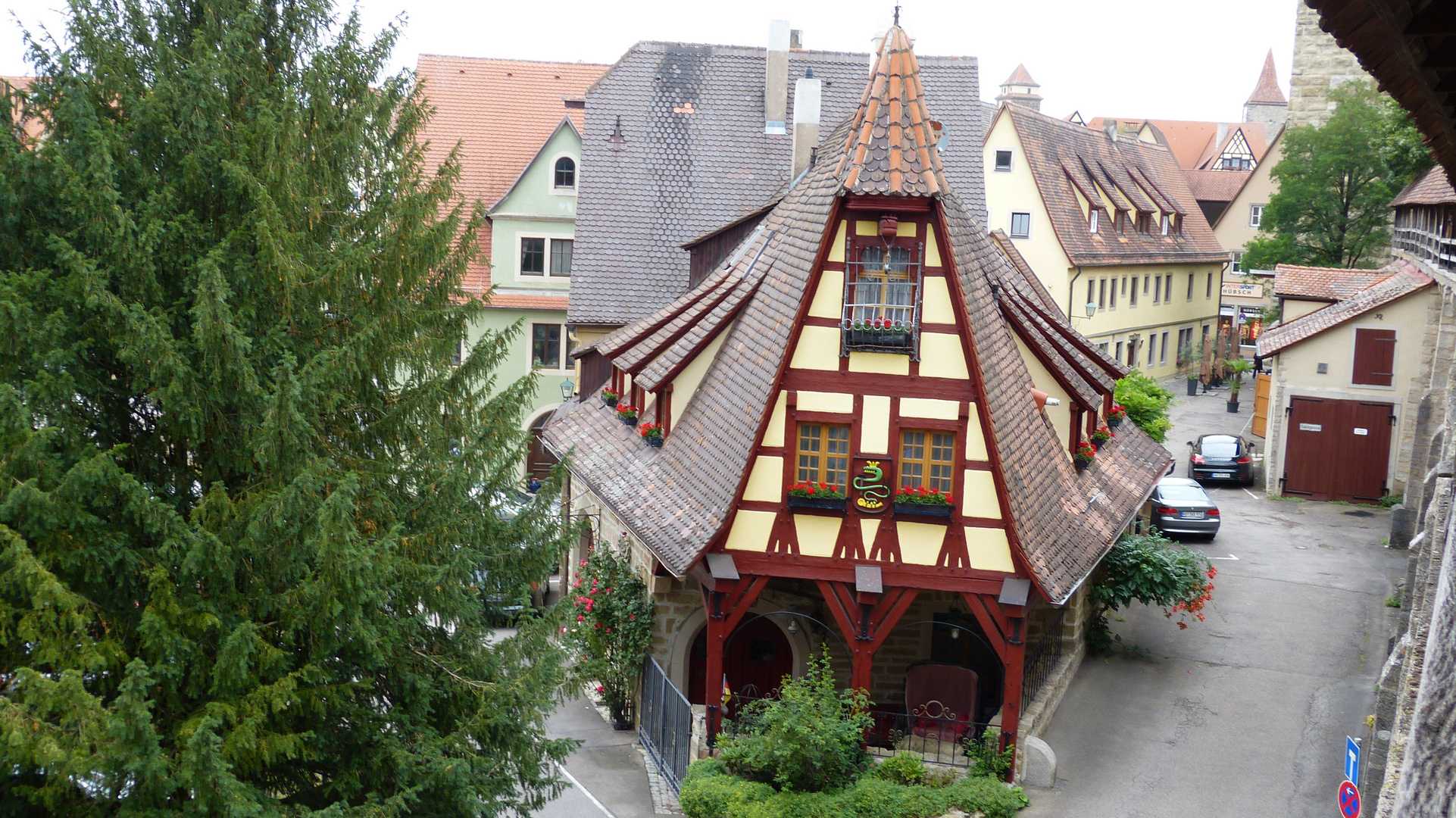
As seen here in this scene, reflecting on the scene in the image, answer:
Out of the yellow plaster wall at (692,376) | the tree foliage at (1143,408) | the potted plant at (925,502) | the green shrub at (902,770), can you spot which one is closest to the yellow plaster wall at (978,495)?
the potted plant at (925,502)

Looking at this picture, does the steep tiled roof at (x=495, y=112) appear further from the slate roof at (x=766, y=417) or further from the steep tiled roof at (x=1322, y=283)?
the steep tiled roof at (x=1322, y=283)

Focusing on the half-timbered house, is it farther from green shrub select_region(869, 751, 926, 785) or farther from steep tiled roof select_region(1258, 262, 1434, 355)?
steep tiled roof select_region(1258, 262, 1434, 355)

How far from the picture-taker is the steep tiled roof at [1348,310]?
93.0 feet

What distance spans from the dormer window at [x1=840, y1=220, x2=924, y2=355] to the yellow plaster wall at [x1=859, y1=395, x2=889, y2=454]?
1.99 ft

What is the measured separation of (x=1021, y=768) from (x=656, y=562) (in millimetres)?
5351

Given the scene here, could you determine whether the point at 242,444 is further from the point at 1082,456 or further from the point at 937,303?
the point at 1082,456

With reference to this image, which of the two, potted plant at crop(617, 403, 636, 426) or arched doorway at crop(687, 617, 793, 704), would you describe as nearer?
arched doorway at crop(687, 617, 793, 704)

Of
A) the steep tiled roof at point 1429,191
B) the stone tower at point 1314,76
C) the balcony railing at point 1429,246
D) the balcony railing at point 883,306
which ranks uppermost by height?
the stone tower at point 1314,76

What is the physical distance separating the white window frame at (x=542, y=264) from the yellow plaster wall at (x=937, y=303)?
20588 mm

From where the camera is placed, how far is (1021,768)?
13.8 meters

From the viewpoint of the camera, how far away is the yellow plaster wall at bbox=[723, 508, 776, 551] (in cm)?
1412

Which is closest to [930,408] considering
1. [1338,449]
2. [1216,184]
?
[1338,449]

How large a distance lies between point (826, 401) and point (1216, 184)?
70.5 m

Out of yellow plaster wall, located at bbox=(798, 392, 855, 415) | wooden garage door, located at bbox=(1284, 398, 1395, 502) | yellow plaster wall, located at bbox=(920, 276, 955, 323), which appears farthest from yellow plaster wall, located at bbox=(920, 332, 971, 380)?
wooden garage door, located at bbox=(1284, 398, 1395, 502)
